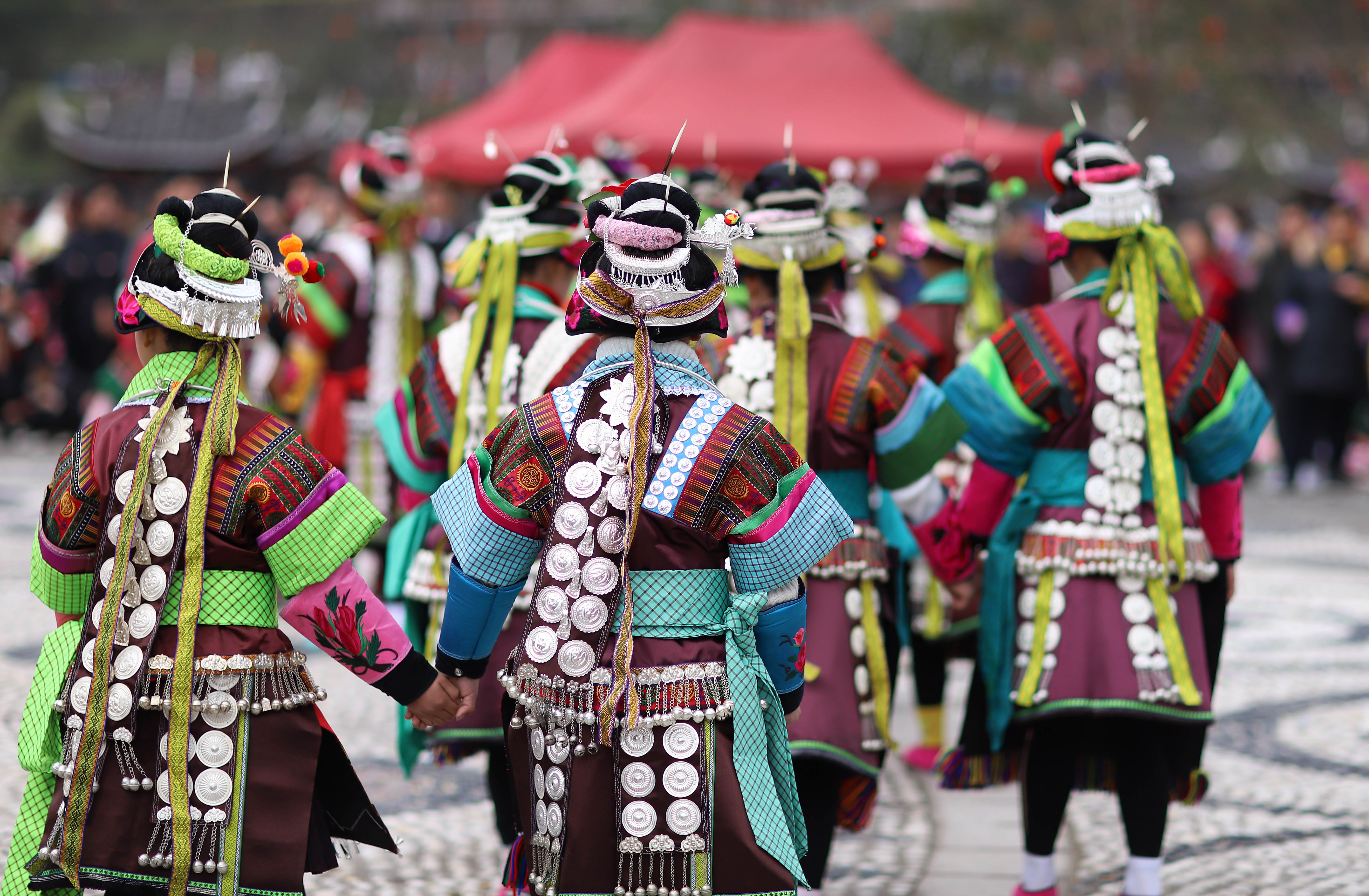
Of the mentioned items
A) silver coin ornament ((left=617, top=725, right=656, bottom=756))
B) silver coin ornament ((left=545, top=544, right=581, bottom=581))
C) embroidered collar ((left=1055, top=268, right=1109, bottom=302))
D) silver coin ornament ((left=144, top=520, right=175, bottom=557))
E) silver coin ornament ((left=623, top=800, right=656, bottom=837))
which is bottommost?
silver coin ornament ((left=623, top=800, right=656, bottom=837))

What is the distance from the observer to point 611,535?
2.81 meters

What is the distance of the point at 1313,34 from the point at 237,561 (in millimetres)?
32800

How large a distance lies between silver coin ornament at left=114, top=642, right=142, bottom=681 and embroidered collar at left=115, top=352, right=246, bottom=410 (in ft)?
1.45

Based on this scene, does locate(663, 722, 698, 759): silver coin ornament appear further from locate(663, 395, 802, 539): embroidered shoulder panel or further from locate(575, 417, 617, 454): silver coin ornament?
locate(575, 417, 617, 454): silver coin ornament

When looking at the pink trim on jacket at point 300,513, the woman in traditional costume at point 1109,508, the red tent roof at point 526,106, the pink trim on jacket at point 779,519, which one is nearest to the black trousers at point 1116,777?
the woman in traditional costume at point 1109,508

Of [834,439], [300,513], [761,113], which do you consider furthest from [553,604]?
[761,113]

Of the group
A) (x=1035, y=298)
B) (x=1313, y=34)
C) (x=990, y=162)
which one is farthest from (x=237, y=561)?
(x=1313, y=34)

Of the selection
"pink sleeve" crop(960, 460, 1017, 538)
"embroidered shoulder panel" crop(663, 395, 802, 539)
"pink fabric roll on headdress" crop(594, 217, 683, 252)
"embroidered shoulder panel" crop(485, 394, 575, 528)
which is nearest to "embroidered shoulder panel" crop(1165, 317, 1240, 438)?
"pink sleeve" crop(960, 460, 1017, 538)

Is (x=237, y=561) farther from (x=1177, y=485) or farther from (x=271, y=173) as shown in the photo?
(x=271, y=173)

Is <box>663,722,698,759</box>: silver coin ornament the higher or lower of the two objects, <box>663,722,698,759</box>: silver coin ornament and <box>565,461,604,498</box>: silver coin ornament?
the lower

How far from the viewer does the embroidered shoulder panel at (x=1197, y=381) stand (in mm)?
3990

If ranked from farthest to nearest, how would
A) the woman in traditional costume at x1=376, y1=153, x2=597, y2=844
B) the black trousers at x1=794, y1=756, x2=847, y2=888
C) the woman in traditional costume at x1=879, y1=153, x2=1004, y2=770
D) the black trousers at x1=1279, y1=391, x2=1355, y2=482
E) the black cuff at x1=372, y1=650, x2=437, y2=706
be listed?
the black trousers at x1=1279, y1=391, x2=1355, y2=482, the woman in traditional costume at x1=879, y1=153, x2=1004, y2=770, the woman in traditional costume at x1=376, y1=153, x2=597, y2=844, the black trousers at x1=794, y1=756, x2=847, y2=888, the black cuff at x1=372, y1=650, x2=437, y2=706

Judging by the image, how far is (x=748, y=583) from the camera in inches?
113

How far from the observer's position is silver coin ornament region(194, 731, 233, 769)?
2922mm
